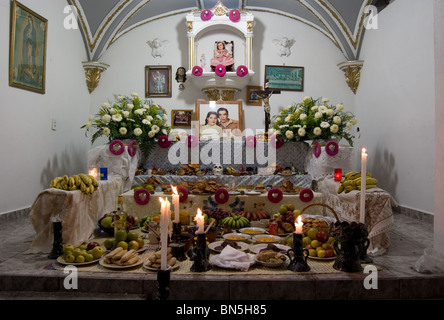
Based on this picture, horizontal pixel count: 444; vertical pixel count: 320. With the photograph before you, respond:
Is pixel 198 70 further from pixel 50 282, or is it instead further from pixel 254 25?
pixel 50 282

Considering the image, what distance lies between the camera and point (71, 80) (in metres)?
7.36

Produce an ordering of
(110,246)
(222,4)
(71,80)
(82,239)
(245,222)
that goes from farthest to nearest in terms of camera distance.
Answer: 1. (222,4)
2. (71,80)
3. (245,222)
4. (82,239)
5. (110,246)

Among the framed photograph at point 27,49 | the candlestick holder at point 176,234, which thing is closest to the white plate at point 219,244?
the candlestick holder at point 176,234

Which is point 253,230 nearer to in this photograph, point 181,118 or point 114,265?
point 114,265

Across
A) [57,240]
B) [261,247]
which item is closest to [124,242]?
[57,240]

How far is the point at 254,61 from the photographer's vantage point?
8430 mm

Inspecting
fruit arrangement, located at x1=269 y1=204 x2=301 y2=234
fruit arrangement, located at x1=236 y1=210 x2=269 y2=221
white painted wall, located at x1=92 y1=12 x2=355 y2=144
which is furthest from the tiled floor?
white painted wall, located at x1=92 y1=12 x2=355 y2=144

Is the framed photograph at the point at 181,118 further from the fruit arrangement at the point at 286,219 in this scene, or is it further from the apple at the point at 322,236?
the apple at the point at 322,236

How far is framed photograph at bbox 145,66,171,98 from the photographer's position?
27.3 feet

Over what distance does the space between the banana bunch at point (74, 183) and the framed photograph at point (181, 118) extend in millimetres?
4110

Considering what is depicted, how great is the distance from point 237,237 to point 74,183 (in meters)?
1.89

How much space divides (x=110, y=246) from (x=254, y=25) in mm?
6154

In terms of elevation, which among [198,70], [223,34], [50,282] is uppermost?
[223,34]

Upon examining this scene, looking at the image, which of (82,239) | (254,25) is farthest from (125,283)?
(254,25)
